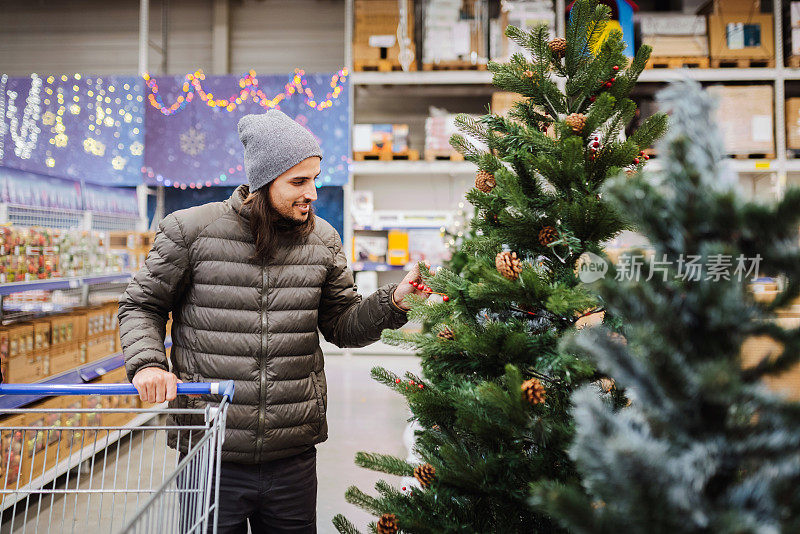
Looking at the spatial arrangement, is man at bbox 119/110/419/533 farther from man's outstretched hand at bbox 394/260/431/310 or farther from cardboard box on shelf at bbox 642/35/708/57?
cardboard box on shelf at bbox 642/35/708/57

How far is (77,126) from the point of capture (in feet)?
18.8

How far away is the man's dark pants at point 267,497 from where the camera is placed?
4.46 ft

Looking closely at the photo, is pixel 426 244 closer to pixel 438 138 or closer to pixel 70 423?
pixel 438 138

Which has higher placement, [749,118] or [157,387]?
[749,118]

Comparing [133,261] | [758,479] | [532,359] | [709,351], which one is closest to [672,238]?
[709,351]

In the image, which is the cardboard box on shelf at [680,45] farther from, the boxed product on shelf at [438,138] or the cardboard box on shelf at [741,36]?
the boxed product on shelf at [438,138]

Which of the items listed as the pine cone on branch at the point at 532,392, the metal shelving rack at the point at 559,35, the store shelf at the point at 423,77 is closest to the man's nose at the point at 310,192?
the pine cone on branch at the point at 532,392

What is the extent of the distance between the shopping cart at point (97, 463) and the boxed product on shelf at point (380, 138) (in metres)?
3.24

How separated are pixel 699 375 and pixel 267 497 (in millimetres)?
1239

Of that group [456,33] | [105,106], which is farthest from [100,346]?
[456,33]

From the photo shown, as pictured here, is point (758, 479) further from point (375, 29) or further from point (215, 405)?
point (375, 29)

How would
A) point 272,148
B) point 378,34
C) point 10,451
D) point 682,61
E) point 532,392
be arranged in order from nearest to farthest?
point 532,392
point 272,148
point 10,451
point 682,61
point 378,34

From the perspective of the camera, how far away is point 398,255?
19.0 feet

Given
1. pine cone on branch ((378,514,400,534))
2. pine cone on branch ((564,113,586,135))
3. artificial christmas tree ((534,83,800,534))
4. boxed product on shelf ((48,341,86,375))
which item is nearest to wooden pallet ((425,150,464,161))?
boxed product on shelf ((48,341,86,375))
